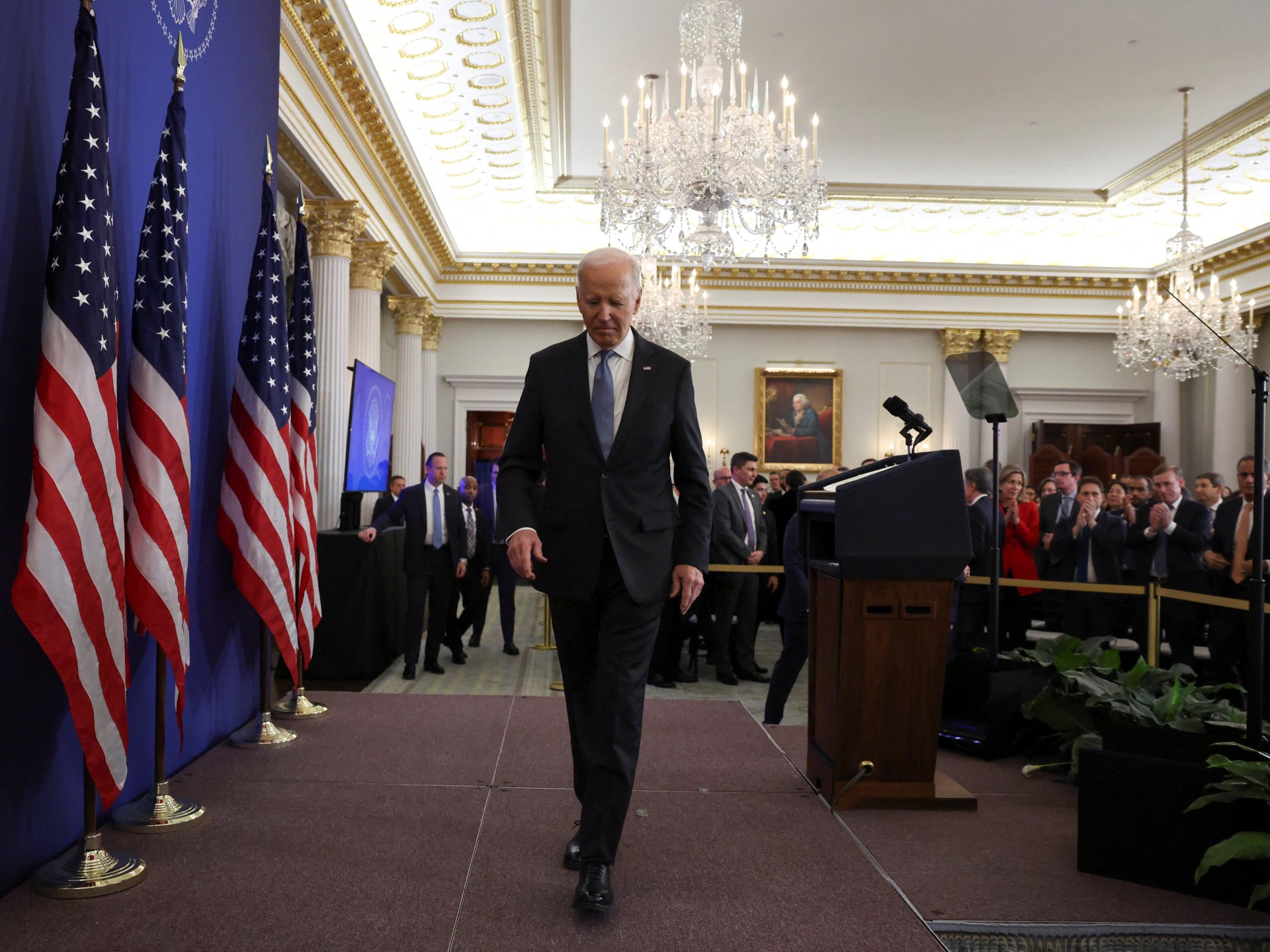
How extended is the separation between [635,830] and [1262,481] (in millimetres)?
2103

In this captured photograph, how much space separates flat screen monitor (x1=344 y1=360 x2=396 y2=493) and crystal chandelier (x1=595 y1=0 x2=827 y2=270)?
2.61 meters

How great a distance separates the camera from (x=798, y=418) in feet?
52.7

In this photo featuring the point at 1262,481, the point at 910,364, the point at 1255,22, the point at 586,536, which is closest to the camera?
the point at 586,536

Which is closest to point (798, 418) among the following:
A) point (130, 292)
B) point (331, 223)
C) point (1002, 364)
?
point (1002, 364)

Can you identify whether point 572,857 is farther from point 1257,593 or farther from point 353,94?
point 353,94

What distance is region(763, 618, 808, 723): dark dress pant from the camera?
4996mm

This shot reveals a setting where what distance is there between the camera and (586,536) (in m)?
2.46

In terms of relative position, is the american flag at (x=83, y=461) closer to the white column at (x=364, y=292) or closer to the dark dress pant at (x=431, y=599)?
the dark dress pant at (x=431, y=599)

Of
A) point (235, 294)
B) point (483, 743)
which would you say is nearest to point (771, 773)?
point (483, 743)

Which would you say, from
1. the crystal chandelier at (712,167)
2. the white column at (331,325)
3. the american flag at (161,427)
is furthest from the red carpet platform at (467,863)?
the white column at (331,325)

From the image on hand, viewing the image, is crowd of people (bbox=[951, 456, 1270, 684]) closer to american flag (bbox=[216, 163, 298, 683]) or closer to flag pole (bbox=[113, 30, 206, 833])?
american flag (bbox=[216, 163, 298, 683])

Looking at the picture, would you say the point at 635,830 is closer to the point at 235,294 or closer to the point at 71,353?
the point at 71,353

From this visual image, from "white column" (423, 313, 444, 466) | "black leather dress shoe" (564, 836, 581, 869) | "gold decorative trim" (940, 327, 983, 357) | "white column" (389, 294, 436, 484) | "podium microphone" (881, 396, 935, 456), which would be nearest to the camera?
"black leather dress shoe" (564, 836, 581, 869)

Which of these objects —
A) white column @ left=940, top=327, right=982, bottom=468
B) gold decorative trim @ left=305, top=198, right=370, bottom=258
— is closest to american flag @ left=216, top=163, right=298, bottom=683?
gold decorative trim @ left=305, top=198, right=370, bottom=258
